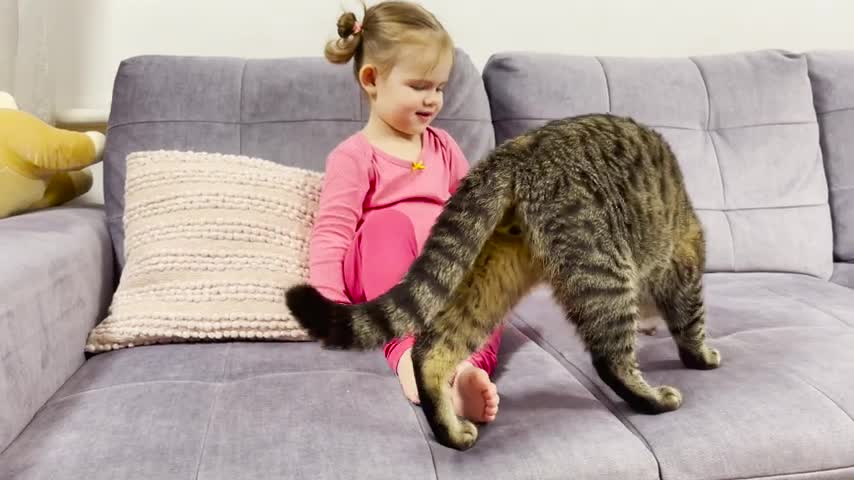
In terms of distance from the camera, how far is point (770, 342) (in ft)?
4.35

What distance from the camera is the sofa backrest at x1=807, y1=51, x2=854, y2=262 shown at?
6.54ft

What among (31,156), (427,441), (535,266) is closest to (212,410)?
(427,441)

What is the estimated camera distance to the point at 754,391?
1109mm

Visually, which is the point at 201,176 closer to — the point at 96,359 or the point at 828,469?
the point at 96,359

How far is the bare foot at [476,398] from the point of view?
3.40 ft

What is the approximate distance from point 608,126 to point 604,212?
24 cm

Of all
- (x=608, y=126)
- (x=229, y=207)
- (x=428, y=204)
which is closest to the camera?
(x=608, y=126)

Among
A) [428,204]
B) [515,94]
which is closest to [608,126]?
[428,204]

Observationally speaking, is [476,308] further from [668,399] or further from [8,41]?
[8,41]

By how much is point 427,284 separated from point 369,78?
0.68 meters

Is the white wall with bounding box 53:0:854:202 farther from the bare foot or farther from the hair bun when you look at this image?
the bare foot

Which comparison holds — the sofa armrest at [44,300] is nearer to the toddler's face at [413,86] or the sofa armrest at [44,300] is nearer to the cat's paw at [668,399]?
the toddler's face at [413,86]

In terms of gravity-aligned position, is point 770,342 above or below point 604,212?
below

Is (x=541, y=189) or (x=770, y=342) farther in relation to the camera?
(x=770, y=342)
